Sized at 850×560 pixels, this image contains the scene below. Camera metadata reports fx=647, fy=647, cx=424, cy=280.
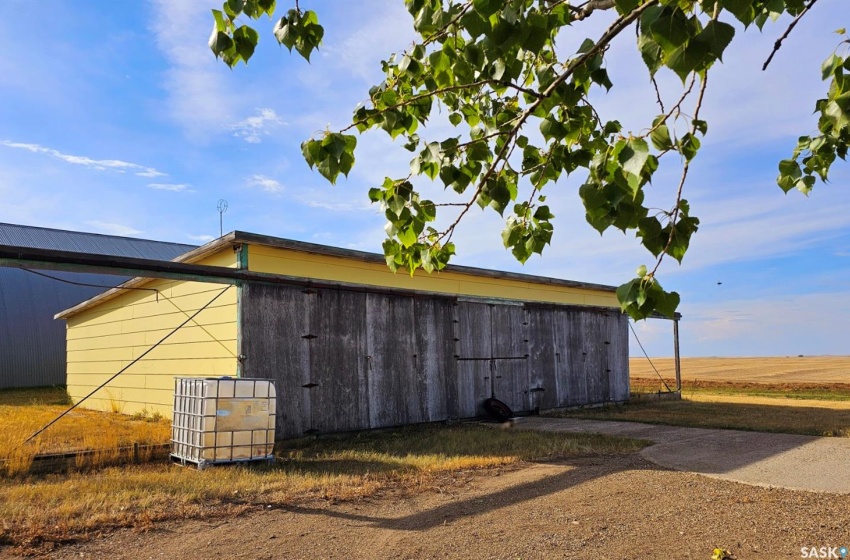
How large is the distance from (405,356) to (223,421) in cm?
462

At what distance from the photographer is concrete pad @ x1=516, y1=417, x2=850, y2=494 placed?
7293 millimetres

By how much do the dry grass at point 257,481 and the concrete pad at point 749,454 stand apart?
0.86 metres

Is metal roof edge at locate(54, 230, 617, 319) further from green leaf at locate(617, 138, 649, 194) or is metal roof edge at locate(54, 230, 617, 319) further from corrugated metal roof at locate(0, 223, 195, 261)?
corrugated metal roof at locate(0, 223, 195, 261)

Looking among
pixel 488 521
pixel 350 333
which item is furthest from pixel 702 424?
pixel 488 521

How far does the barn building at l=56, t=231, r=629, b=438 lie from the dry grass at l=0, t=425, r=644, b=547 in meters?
1.20

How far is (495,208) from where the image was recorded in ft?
11.2

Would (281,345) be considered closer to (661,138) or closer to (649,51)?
(661,138)

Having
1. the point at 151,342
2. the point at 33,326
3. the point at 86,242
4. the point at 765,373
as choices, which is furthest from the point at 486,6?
the point at 765,373

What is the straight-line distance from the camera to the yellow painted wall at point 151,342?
416 inches

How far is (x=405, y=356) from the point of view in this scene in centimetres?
1216

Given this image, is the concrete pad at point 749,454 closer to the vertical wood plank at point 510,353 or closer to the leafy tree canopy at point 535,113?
the vertical wood plank at point 510,353

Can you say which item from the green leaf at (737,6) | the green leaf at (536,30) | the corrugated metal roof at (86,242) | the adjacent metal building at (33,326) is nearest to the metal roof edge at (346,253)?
the green leaf at (536,30)

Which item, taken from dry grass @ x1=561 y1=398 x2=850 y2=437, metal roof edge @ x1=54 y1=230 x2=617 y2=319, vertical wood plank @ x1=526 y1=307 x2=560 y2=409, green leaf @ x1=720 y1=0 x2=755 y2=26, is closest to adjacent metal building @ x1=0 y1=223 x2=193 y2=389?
metal roof edge @ x1=54 y1=230 x2=617 y2=319

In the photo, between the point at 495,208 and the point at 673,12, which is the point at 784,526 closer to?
the point at 495,208
